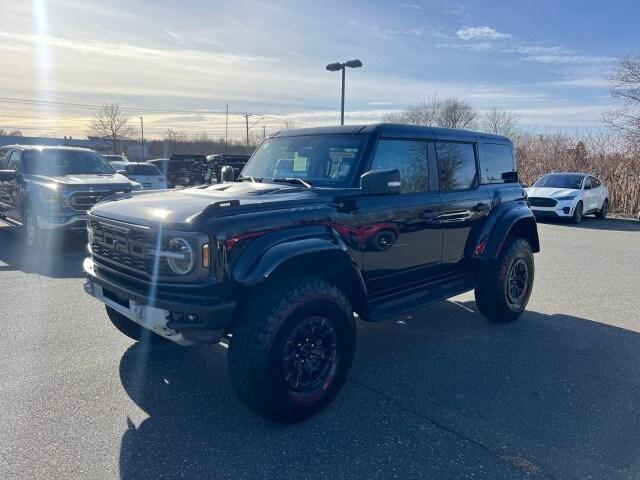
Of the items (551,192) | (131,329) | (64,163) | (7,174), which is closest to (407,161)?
(131,329)

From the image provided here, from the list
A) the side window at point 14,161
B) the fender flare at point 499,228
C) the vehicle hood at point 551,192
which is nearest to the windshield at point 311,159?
the fender flare at point 499,228

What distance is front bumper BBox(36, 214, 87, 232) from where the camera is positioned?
27.6 ft

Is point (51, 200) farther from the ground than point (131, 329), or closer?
farther from the ground

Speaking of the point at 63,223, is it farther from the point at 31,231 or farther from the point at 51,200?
the point at 31,231

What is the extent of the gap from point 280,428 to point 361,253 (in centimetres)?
139

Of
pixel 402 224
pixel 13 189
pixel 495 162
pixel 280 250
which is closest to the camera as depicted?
pixel 280 250

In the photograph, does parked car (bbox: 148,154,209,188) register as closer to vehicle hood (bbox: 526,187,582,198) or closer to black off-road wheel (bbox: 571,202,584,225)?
vehicle hood (bbox: 526,187,582,198)

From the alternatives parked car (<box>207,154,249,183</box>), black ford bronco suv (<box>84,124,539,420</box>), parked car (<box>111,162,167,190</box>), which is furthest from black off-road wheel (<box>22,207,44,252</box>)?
parked car (<box>207,154,249,183</box>)

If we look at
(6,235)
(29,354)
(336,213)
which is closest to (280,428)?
(336,213)

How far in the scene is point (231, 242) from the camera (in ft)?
9.77

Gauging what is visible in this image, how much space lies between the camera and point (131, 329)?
4320 mm

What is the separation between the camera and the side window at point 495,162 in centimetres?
516

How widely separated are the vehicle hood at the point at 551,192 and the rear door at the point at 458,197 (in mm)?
11163

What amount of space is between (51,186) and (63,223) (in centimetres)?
73
